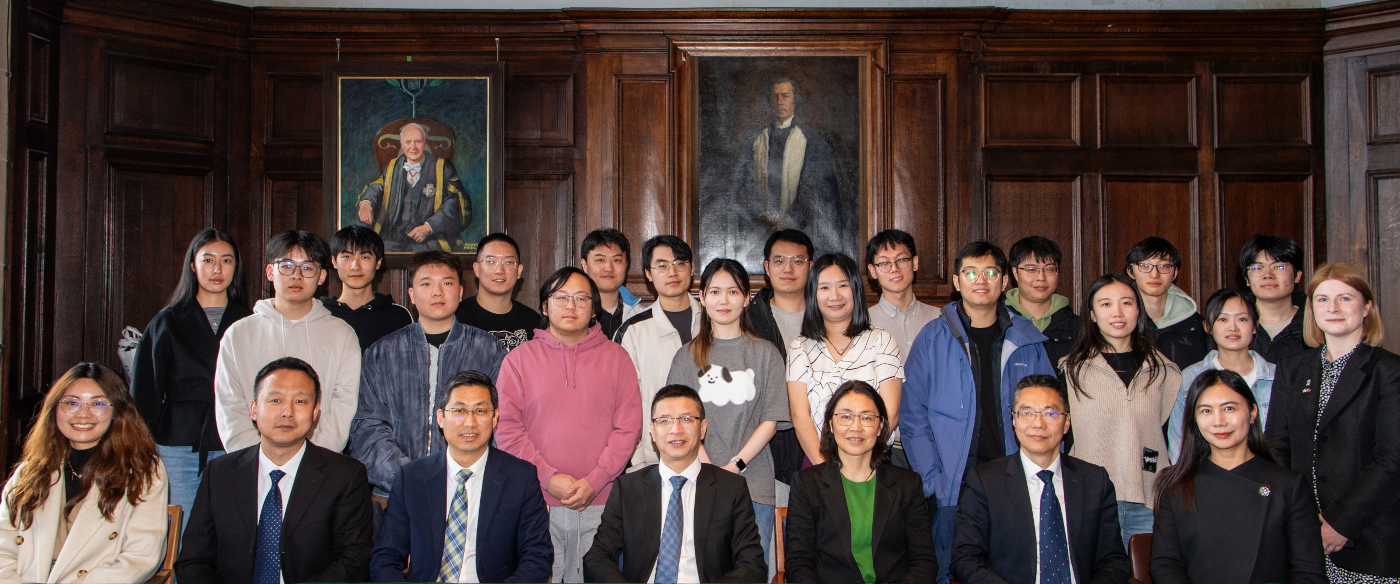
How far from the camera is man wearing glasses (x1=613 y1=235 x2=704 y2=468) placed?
131 inches

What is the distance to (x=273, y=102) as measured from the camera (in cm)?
518

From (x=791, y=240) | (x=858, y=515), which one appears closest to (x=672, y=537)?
(x=858, y=515)

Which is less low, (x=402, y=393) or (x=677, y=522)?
(x=402, y=393)

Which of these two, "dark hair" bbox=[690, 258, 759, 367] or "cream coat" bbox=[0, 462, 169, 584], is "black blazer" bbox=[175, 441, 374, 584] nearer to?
"cream coat" bbox=[0, 462, 169, 584]

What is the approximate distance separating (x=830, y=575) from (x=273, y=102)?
13.8 ft

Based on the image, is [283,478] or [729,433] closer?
[283,478]

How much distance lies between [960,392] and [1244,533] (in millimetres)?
907

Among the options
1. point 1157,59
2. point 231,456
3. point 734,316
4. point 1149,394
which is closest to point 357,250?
point 231,456

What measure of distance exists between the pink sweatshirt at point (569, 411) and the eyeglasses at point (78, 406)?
1.16 meters

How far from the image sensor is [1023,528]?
264 centimetres

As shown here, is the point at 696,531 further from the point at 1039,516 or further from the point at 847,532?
the point at 1039,516

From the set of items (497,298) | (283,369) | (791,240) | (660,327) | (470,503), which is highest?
(791,240)

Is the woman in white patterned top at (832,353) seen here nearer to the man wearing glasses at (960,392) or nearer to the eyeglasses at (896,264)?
the man wearing glasses at (960,392)

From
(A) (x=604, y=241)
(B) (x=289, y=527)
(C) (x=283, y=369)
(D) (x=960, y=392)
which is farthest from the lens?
(A) (x=604, y=241)
